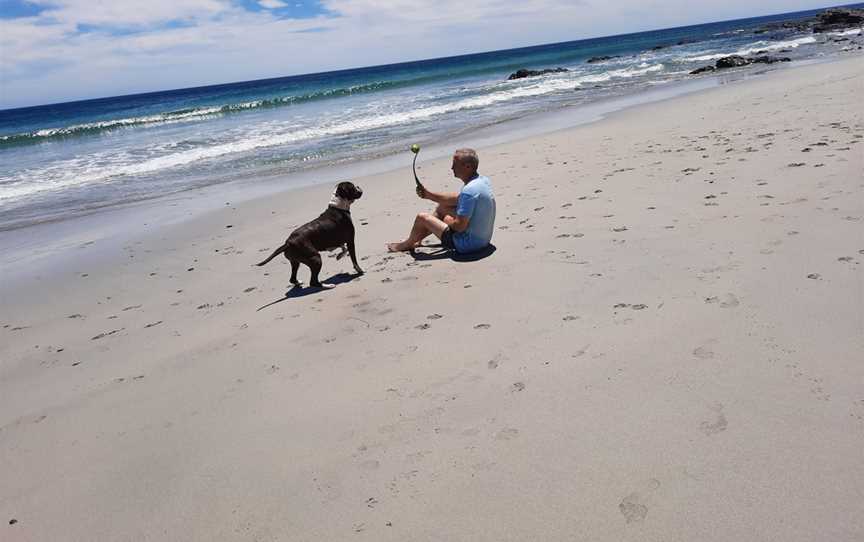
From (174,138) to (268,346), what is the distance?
1960 centimetres

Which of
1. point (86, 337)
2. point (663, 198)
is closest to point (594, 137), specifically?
point (663, 198)

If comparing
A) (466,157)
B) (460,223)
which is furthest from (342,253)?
(466,157)

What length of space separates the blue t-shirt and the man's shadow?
0.19ft

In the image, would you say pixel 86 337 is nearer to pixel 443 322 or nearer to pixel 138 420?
pixel 138 420

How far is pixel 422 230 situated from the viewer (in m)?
5.63

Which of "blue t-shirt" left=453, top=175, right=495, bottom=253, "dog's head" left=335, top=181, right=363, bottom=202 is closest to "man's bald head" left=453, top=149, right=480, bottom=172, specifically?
"blue t-shirt" left=453, top=175, right=495, bottom=253

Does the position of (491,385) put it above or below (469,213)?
below

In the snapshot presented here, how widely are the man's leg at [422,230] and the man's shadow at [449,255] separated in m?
0.10

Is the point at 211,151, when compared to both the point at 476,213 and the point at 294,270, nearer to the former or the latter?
the point at 294,270

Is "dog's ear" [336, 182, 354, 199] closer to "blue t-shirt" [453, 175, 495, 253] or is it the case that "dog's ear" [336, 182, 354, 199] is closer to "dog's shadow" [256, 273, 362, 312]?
"dog's shadow" [256, 273, 362, 312]

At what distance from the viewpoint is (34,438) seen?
3355 millimetres

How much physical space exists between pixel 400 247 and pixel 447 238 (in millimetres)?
557

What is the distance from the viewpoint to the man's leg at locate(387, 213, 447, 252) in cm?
550

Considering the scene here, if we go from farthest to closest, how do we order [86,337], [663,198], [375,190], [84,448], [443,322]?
[375,190], [663,198], [86,337], [443,322], [84,448]
